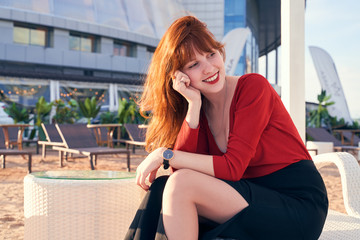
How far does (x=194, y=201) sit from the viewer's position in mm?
1365

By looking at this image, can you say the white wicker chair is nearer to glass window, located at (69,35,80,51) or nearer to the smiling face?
the smiling face

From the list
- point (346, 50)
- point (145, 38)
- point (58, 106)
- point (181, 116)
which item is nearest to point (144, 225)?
point (181, 116)

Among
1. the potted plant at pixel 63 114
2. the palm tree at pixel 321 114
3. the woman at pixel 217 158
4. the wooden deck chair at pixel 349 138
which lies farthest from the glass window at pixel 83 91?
the woman at pixel 217 158

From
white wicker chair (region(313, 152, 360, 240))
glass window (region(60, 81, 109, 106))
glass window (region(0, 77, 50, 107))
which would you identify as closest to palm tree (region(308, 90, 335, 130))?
glass window (region(60, 81, 109, 106))

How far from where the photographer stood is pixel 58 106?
1348cm

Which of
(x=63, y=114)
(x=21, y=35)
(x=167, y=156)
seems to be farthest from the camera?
(x=21, y=35)

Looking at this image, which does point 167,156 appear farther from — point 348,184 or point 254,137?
point 348,184

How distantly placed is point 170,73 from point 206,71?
0.59 ft

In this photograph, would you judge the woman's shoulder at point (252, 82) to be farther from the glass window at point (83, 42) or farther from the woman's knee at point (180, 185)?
the glass window at point (83, 42)

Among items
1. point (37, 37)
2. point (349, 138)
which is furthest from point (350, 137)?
point (37, 37)

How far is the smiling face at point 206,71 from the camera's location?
5.39 ft

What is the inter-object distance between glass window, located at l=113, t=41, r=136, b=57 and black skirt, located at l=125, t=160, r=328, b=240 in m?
30.3

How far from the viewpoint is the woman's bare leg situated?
1.32 meters

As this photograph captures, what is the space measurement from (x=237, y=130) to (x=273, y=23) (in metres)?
45.4
